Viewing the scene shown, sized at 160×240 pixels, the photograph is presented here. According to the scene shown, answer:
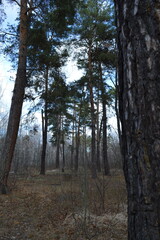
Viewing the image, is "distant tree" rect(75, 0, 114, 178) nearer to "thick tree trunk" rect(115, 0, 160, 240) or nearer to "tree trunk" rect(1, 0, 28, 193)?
"tree trunk" rect(1, 0, 28, 193)

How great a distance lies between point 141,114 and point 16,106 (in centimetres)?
649

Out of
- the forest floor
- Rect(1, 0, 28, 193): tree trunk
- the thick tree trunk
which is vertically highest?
Rect(1, 0, 28, 193): tree trunk

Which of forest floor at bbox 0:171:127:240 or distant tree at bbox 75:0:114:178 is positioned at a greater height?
distant tree at bbox 75:0:114:178

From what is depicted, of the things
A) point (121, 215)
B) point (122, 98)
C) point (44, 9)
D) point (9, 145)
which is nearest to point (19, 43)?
→ point (44, 9)

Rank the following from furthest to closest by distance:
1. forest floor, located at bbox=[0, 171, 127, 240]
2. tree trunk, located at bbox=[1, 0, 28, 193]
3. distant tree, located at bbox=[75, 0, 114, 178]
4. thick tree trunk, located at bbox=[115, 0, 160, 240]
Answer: distant tree, located at bbox=[75, 0, 114, 178], tree trunk, located at bbox=[1, 0, 28, 193], forest floor, located at bbox=[0, 171, 127, 240], thick tree trunk, located at bbox=[115, 0, 160, 240]

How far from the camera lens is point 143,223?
2.82 feet

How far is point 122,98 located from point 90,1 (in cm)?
1303

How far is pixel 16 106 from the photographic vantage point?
6832mm

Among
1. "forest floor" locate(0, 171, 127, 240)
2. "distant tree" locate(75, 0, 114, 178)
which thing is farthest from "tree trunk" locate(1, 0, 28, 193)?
"distant tree" locate(75, 0, 114, 178)

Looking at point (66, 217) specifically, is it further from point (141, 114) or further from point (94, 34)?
point (94, 34)

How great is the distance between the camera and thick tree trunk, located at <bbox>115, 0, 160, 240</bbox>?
2.82 ft

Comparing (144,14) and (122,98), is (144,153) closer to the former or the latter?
(122,98)

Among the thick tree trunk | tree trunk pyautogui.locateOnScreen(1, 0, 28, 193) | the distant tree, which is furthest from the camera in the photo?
the distant tree

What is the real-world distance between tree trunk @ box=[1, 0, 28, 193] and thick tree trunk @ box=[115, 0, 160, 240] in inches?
247
